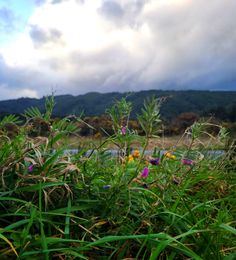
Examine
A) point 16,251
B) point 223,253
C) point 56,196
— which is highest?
point 56,196

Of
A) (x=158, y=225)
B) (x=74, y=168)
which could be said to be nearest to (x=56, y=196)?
(x=74, y=168)

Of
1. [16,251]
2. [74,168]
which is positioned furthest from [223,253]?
[16,251]

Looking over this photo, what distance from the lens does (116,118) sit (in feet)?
9.09

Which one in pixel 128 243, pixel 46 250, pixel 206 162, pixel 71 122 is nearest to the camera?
pixel 46 250

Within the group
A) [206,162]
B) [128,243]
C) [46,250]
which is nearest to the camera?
[46,250]

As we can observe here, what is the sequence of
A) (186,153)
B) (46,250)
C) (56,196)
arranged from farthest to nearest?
(186,153) → (56,196) → (46,250)

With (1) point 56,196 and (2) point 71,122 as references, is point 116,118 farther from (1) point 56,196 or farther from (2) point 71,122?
(1) point 56,196

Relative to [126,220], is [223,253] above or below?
below

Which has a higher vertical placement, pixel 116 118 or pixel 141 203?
pixel 116 118

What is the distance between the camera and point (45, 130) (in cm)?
285

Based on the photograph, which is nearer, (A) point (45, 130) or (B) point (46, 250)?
(B) point (46, 250)

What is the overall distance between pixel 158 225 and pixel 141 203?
0.16 metres

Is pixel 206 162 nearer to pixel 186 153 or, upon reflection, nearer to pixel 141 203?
pixel 186 153

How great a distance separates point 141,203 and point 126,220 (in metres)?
0.18
